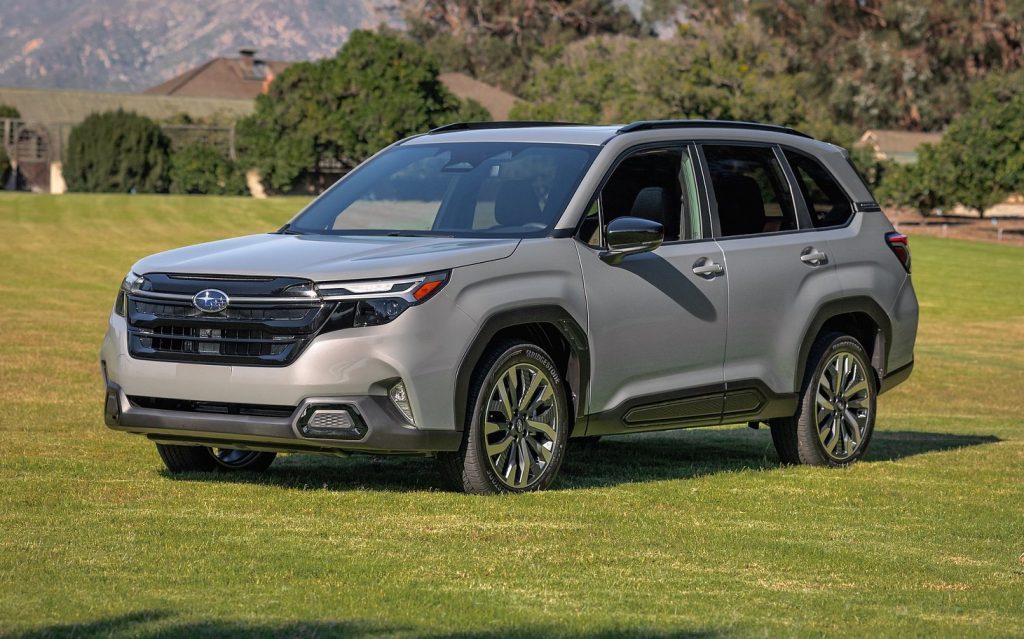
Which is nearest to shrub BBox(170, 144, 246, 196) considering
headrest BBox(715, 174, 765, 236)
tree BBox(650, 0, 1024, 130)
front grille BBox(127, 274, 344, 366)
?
tree BBox(650, 0, 1024, 130)

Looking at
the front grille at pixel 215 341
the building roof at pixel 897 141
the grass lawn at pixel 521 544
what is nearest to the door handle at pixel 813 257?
the grass lawn at pixel 521 544

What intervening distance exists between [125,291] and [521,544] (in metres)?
2.74

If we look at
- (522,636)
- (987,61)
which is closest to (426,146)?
(522,636)

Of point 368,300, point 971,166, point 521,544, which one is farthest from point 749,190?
point 971,166

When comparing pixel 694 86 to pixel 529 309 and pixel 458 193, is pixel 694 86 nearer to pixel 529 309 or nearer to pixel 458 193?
pixel 458 193

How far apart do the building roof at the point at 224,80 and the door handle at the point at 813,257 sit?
107438 mm

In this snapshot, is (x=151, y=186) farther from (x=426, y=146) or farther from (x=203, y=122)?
(x=426, y=146)

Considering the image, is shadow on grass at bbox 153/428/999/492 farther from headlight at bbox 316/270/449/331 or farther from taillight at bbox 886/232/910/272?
taillight at bbox 886/232/910/272

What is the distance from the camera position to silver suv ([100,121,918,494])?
27.1 feet

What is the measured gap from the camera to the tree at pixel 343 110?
7938 centimetres

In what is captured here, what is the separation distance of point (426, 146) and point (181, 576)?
14.0 ft

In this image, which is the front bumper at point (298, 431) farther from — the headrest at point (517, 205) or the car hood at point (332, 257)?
the headrest at point (517, 205)

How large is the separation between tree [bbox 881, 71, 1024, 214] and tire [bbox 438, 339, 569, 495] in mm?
56714

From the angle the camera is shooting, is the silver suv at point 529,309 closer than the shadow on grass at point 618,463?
Yes
